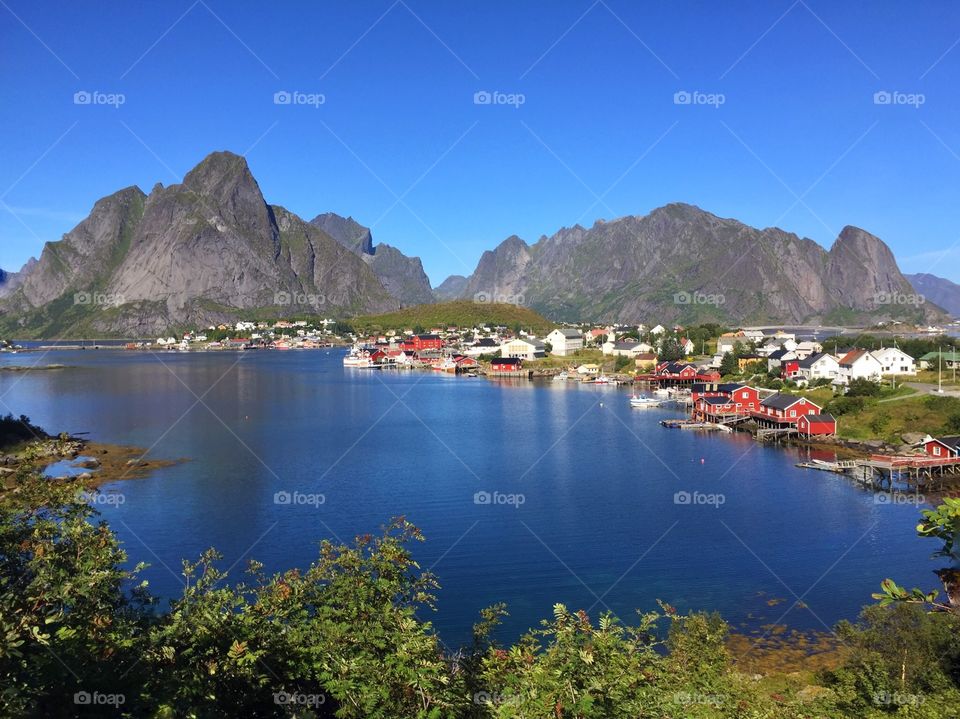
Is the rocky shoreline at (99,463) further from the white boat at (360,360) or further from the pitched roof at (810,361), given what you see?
the white boat at (360,360)

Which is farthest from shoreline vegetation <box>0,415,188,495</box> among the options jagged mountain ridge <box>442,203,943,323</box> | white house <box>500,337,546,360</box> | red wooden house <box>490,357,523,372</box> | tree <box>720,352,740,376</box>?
jagged mountain ridge <box>442,203,943,323</box>

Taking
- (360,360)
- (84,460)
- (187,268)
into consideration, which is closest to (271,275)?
(187,268)

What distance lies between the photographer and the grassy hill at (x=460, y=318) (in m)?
75.1

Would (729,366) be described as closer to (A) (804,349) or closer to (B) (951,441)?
(A) (804,349)

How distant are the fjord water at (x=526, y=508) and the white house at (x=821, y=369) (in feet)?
25.0

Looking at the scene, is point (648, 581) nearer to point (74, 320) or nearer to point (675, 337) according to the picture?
point (675, 337)

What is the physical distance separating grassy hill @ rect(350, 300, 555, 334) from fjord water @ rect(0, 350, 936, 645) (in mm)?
47327

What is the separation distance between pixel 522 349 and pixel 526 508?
3567cm

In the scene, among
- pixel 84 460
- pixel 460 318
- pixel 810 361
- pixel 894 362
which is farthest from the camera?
pixel 460 318

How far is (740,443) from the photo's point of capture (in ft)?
70.4

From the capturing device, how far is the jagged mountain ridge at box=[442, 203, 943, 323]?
126m

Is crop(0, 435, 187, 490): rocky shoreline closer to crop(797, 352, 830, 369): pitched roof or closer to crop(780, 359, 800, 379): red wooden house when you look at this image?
crop(780, 359, 800, 379): red wooden house

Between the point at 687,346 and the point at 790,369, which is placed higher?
the point at 687,346

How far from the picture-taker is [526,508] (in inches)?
543
